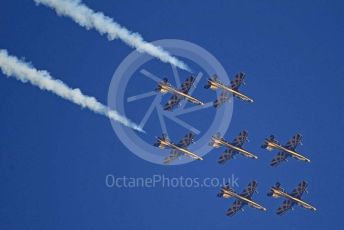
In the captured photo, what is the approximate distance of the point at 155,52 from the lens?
88.4 m

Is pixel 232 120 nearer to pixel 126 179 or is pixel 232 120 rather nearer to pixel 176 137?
pixel 176 137

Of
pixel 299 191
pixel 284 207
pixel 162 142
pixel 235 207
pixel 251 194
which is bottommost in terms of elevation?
pixel 235 207

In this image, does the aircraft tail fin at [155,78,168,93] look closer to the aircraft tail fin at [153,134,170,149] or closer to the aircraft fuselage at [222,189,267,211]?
the aircraft tail fin at [153,134,170,149]

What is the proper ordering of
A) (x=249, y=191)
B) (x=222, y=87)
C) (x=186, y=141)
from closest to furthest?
(x=222, y=87) < (x=186, y=141) < (x=249, y=191)

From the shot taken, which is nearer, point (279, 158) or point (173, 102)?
point (173, 102)

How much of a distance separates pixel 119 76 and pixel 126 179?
15377mm

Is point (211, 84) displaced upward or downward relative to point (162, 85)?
upward

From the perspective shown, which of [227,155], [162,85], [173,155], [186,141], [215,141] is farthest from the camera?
[227,155]

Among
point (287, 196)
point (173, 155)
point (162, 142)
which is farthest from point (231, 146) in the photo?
point (287, 196)

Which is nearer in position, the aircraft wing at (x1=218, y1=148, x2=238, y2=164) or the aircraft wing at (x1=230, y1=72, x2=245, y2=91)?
the aircraft wing at (x1=230, y1=72, x2=245, y2=91)

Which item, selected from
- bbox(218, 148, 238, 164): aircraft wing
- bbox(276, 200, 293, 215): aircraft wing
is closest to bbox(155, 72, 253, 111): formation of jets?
bbox(218, 148, 238, 164): aircraft wing

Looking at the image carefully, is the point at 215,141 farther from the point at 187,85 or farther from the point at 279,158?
the point at 279,158

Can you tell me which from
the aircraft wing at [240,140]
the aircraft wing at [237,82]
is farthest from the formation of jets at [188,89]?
the aircraft wing at [240,140]

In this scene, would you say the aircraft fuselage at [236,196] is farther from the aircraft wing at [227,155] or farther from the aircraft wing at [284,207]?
the aircraft wing at [227,155]
